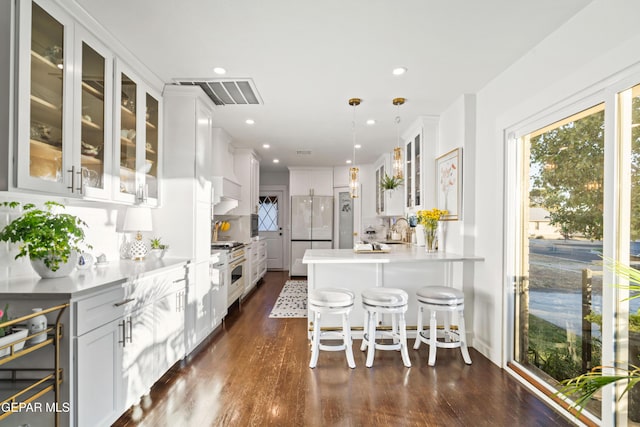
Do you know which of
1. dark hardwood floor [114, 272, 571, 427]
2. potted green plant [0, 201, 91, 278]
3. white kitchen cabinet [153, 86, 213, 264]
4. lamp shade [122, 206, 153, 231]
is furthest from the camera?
white kitchen cabinet [153, 86, 213, 264]

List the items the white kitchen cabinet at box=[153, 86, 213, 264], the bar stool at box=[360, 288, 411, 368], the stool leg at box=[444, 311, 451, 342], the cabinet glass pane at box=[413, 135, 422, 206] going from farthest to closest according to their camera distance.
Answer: the cabinet glass pane at box=[413, 135, 422, 206], the stool leg at box=[444, 311, 451, 342], the white kitchen cabinet at box=[153, 86, 213, 264], the bar stool at box=[360, 288, 411, 368]

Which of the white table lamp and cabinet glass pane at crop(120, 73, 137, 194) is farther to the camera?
the white table lamp

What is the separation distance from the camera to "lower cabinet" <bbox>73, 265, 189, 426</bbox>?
164 centimetres

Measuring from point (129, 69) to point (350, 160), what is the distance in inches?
184

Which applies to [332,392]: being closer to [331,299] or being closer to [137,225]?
[331,299]

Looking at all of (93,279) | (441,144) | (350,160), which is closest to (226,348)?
(93,279)

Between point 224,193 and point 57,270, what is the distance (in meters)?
2.44

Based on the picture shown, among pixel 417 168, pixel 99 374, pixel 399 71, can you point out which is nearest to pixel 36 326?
pixel 99 374

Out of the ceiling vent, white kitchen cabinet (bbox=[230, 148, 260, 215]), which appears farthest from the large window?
white kitchen cabinet (bbox=[230, 148, 260, 215])

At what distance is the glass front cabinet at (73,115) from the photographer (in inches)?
64.9

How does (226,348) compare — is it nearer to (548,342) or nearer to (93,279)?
(93,279)

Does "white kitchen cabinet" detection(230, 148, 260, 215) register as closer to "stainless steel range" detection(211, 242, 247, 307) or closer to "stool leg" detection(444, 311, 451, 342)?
"stainless steel range" detection(211, 242, 247, 307)

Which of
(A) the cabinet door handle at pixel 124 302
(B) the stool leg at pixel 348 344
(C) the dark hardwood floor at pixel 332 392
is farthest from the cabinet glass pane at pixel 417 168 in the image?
(A) the cabinet door handle at pixel 124 302

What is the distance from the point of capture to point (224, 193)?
4.20 metres
